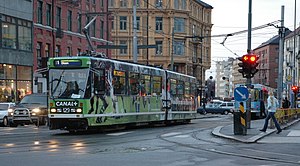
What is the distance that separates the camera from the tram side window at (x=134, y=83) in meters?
24.7

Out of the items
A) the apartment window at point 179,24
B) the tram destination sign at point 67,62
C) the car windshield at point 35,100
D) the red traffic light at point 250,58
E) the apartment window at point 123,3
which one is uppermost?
the apartment window at point 123,3

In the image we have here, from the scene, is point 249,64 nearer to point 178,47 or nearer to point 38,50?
point 38,50

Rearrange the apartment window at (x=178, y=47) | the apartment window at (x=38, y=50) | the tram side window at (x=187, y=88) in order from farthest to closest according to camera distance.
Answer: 1. the apartment window at (x=178, y=47)
2. the apartment window at (x=38, y=50)
3. the tram side window at (x=187, y=88)

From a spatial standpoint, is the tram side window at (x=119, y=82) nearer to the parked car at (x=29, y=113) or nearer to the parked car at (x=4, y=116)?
the parked car at (x=29, y=113)

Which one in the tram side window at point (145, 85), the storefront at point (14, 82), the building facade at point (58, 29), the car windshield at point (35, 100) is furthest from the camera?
the building facade at point (58, 29)

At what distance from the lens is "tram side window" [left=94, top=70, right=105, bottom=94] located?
844 inches

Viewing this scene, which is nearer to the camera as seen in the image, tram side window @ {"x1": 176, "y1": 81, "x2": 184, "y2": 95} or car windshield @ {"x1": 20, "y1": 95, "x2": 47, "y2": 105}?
car windshield @ {"x1": 20, "y1": 95, "x2": 47, "y2": 105}

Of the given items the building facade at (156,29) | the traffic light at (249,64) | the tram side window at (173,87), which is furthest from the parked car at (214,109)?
the traffic light at (249,64)

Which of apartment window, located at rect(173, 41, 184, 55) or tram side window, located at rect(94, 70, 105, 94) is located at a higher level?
apartment window, located at rect(173, 41, 184, 55)

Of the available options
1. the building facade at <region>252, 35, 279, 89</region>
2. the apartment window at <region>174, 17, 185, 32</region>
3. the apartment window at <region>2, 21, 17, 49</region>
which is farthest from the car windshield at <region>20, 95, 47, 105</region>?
the building facade at <region>252, 35, 279, 89</region>

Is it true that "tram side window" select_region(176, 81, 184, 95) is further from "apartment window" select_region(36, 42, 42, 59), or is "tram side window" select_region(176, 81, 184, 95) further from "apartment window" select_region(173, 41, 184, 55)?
"apartment window" select_region(173, 41, 184, 55)

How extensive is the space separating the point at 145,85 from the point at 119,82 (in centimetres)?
317

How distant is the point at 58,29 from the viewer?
46688 millimetres

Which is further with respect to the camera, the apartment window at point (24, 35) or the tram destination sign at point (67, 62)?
the apartment window at point (24, 35)
